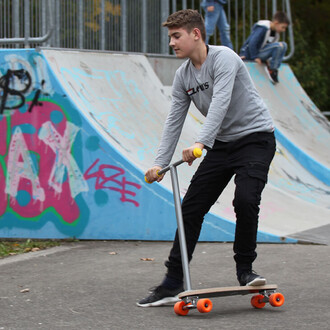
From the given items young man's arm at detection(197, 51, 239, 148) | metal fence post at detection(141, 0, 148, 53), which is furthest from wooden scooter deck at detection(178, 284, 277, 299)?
metal fence post at detection(141, 0, 148, 53)

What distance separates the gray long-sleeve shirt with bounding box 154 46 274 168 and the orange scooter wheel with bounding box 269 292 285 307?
0.96 m

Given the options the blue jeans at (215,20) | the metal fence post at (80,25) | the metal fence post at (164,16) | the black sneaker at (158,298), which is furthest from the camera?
the blue jeans at (215,20)

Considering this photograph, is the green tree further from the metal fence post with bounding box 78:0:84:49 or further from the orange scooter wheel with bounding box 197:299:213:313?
the orange scooter wheel with bounding box 197:299:213:313

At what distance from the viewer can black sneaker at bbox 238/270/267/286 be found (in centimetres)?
463

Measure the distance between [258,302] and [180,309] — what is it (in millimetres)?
502

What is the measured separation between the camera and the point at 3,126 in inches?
317

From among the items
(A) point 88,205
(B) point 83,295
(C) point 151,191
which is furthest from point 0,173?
(B) point 83,295

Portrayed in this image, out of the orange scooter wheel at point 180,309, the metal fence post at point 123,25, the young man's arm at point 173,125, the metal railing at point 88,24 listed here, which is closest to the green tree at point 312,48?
the metal railing at point 88,24

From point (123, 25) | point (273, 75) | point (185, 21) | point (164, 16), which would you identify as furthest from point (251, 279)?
point (273, 75)

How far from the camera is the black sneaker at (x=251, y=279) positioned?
463 cm

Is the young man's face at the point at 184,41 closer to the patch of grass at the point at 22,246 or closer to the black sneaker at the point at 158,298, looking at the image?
the black sneaker at the point at 158,298

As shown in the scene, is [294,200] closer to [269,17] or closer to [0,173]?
[0,173]

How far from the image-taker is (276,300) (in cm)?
467

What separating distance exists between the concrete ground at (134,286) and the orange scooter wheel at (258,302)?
5 centimetres
